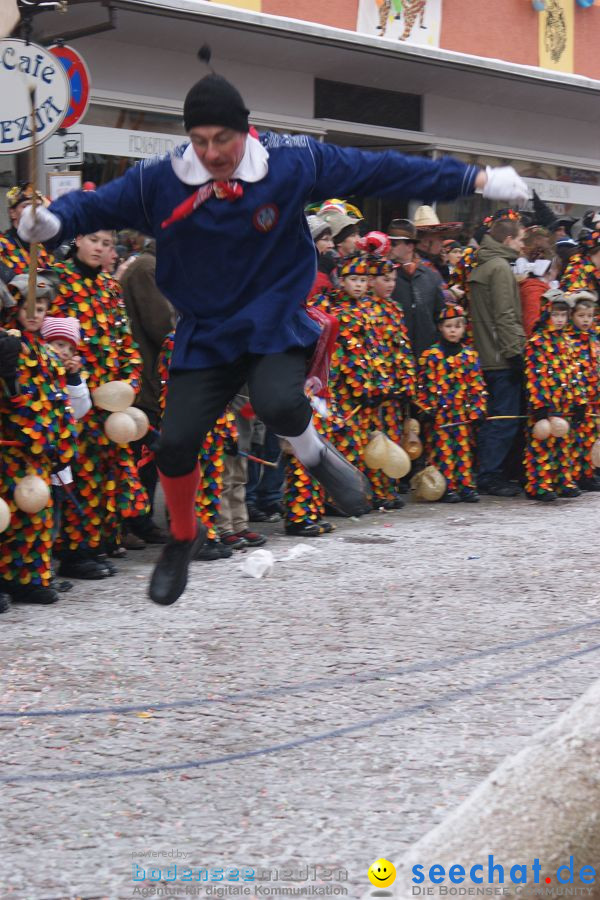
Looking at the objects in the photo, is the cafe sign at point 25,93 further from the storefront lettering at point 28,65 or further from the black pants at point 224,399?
the black pants at point 224,399

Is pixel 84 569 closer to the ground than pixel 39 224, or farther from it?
closer to the ground

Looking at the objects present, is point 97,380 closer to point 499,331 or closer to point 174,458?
point 174,458

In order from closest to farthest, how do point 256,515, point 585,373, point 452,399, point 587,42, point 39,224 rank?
point 39,224 → point 256,515 → point 452,399 → point 585,373 → point 587,42

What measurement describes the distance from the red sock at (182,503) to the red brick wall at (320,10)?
9.71 meters

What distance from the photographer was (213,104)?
4.49m

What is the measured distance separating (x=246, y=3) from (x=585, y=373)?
5316mm

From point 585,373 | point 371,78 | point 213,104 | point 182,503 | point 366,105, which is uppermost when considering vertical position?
point 371,78

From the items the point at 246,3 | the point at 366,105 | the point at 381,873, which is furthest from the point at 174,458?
the point at 366,105

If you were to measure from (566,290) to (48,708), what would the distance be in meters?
7.34

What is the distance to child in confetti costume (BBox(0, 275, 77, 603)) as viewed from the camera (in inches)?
268

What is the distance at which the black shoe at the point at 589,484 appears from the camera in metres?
11.6

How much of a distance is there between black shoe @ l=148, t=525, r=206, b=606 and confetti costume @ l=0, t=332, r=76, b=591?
1.76 meters

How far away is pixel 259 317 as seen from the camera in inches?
189

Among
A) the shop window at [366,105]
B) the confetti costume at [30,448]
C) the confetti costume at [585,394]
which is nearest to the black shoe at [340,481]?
the confetti costume at [30,448]
